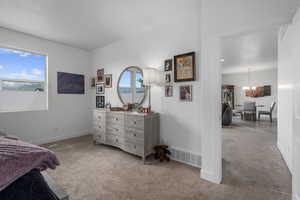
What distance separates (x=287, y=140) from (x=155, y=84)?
2.51 meters

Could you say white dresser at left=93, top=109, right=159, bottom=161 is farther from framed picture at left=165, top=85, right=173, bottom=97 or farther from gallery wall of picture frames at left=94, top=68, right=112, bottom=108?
gallery wall of picture frames at left=94, top=68, right=112, bottom=108

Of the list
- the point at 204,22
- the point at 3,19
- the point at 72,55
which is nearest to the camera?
the point at 204,22

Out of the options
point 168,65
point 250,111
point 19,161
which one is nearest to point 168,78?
point 168,65

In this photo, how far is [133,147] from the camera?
265 cm

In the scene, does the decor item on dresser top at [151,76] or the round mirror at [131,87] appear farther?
the round mirror at [131,87]

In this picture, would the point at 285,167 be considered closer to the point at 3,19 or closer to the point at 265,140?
the point at 265,140

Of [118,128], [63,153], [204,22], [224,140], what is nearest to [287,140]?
[224,140]

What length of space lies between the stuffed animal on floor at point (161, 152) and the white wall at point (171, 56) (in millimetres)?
185

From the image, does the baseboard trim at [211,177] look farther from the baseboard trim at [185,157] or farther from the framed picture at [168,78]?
the framed picture at [168,78]

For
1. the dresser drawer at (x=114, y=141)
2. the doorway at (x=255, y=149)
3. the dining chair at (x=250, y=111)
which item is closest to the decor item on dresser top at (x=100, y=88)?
the dresser drawer at (x=114, y=141)

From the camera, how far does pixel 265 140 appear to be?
3645 millimetres

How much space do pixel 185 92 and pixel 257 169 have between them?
165 centimetres

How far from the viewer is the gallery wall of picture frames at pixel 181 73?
7.95 ft

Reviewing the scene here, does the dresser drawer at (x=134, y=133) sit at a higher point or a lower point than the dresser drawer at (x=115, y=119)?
lower
